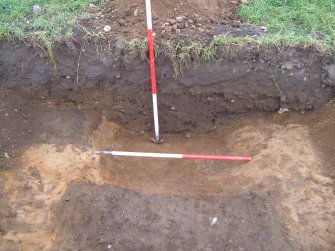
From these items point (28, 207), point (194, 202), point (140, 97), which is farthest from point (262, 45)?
point (28, 207)

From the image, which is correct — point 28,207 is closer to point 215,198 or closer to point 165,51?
point 215,198

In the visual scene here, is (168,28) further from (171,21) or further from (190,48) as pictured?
(190,48)

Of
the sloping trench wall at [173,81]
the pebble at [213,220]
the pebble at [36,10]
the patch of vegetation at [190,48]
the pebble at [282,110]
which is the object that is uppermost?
the pebble at [36,10]

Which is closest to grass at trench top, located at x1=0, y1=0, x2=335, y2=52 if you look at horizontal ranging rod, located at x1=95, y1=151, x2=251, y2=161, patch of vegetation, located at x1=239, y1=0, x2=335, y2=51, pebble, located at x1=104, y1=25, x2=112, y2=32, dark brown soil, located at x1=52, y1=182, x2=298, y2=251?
patch of vegetation, located at x1=239, y1=0, x2=335, y2=51

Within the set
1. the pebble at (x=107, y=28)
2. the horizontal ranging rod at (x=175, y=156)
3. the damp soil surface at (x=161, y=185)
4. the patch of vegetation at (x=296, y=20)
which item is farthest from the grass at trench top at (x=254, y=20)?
the horizontal ranging rod at (x=175, y=156)

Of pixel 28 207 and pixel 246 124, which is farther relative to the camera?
pixel 246 124

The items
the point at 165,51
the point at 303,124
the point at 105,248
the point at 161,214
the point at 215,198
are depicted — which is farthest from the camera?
the point at 303,124

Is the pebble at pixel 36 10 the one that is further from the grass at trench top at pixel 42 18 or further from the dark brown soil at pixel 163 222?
the dark brown soil at pixel 163 222

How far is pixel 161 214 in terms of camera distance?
3027 millimetres

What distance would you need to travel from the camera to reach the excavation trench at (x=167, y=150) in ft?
9.59

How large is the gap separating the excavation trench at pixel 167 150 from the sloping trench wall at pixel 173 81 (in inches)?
0.4

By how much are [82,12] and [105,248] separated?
2472 millimetres

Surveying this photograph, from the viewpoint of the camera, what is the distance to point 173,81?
369 centimetres

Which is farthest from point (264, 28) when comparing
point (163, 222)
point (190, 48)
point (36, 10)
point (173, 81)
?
point (36, 10)
